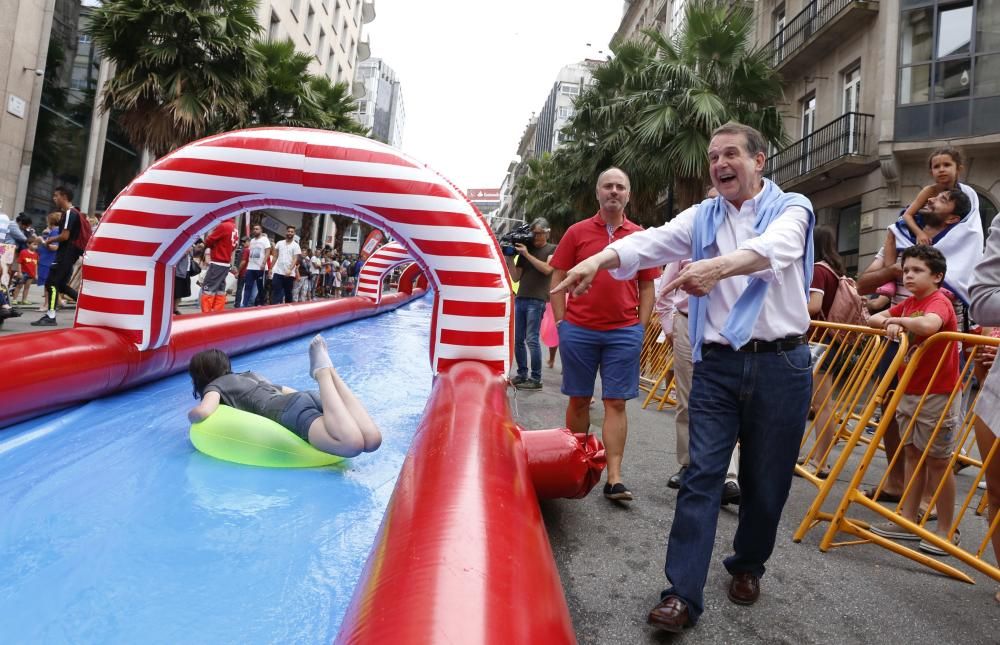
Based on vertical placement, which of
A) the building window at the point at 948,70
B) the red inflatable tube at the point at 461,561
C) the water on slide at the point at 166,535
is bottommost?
the water on slide at the point at 166,535

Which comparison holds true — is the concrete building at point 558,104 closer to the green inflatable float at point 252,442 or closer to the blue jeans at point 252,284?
the blue jeans at point 252,284

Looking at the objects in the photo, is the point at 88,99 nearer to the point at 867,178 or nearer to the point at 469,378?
the point at 469,378

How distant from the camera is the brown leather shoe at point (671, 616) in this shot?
7.00 ft

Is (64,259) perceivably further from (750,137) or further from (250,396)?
(750,137)

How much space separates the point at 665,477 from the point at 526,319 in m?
3.33

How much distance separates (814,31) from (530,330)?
15.3m

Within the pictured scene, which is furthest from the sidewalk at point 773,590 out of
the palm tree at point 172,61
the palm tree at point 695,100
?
the palm tree at point 172,61

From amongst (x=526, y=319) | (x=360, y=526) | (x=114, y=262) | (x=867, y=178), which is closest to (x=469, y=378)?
(x=360, y=526)

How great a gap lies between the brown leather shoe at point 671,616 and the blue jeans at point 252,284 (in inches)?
406

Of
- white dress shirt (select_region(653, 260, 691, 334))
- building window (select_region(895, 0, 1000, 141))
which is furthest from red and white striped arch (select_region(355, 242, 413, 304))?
building window (select_region(895, 0, 1000, 141))

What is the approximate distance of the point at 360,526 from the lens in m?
2.58

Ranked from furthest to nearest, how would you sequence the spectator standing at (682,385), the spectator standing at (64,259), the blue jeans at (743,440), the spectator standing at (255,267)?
1. the spectator standing at (255,267)
2. the spectator standing at (64,259)
3. the spectator standing at (682,385)
4. the blue jeans at (743,440)

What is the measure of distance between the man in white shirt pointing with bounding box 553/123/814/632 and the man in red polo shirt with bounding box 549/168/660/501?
47.4 inches

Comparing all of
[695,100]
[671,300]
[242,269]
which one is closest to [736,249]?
[671,300]
